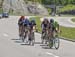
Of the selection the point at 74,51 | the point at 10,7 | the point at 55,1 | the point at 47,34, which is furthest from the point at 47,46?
the point at 55,1

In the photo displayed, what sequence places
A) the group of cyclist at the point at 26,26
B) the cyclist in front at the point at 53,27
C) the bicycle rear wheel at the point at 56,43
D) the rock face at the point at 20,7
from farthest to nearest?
1. the rock face at the point at 20,7
2. the group of cyclist at the point at 26,26
3. the bicycle rear wheel at the point at 56,43
4. the cyclist in front at the point at 53,27

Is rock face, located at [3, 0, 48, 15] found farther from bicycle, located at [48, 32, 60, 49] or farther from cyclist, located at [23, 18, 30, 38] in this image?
bicycle, located at [48, 32, 60, 49]

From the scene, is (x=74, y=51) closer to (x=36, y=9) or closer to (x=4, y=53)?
(x=4, y=53)

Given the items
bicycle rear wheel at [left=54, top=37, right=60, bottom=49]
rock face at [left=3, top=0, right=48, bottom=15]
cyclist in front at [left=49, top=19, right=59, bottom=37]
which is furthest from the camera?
rock face at [left=3, top=0, right=48, bottom=15]

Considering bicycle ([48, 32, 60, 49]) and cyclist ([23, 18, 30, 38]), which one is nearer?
bicycle ([48, 32, 60, 49])

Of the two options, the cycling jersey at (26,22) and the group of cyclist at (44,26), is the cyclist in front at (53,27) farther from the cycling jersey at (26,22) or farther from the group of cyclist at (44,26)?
the cycling jersey at (26,22)

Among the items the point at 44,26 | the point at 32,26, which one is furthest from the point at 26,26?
the point at 32,26

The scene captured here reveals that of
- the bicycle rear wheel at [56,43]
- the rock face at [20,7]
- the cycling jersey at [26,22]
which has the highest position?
the cycling jersey at [26,22]

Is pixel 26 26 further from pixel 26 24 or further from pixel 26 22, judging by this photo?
pixel 26 22

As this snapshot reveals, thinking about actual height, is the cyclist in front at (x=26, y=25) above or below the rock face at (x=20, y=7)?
above

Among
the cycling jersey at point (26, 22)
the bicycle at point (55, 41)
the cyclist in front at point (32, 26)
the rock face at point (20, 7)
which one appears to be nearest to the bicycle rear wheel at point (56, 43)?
the bicycle at point (55, 41)

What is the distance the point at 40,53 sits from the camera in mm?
19797

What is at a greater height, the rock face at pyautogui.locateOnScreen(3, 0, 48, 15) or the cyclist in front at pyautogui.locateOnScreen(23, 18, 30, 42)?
the cyclist in front at pyautogui.locateOnScreen(23, 18, 30, 42)

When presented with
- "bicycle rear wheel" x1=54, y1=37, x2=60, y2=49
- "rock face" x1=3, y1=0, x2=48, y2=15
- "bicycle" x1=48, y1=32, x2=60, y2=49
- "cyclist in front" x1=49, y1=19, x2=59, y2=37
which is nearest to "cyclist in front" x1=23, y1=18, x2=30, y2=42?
"cyclist in front" x1=49, y1=19, x2=59, y2=37
